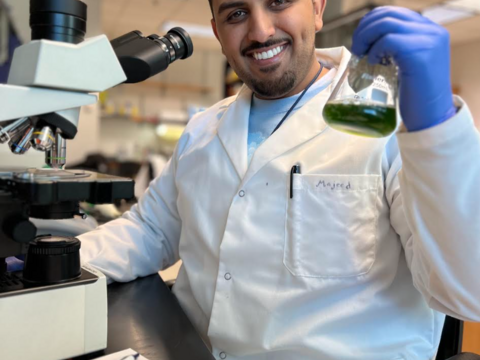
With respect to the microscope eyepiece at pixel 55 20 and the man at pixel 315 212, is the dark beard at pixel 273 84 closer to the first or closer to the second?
the man at pixel 315 212

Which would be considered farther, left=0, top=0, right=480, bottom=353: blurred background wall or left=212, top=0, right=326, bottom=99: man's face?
left=0, top=0, right=480, bottom=353: blurred background wall

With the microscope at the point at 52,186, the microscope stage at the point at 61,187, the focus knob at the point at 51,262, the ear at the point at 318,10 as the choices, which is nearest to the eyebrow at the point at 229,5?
the ear at the point at 318,10

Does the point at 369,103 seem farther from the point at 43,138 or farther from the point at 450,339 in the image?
the point at 450,339

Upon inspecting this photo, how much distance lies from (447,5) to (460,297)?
4495mm

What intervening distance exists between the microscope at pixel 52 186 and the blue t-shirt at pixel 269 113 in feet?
1.43

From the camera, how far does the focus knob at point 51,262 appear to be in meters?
0.71

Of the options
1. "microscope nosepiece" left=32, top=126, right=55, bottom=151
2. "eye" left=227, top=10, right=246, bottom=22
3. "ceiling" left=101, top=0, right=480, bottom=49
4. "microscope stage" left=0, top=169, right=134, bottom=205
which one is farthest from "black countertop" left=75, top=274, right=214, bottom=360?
"ceiling" left=101, top=0, right=480, bottom=49

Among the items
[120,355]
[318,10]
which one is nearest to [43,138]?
[120,355]

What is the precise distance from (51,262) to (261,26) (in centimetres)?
69

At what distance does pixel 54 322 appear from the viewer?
699 millimetres

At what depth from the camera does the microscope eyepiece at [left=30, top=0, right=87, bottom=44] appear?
26.8 inches

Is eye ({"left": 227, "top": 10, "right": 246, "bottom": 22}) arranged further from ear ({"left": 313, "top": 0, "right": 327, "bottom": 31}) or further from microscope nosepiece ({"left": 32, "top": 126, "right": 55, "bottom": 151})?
microscope nosepiece ({"left": 32, "top": 126, "right": 55, "bottom": 151})

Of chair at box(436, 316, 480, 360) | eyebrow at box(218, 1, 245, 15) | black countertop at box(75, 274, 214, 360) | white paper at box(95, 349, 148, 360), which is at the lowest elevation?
chair at box(436, 316, 480, 360)

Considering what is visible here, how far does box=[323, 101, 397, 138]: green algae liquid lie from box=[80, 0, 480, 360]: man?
34 millimetres
